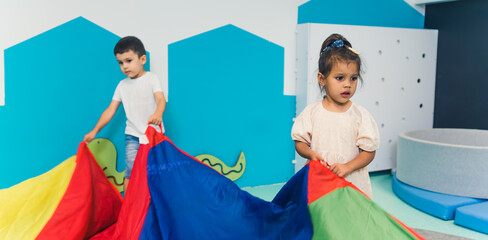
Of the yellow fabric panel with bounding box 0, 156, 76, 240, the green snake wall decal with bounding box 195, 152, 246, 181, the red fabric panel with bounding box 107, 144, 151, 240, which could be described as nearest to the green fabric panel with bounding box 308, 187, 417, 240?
the red fabric panel with bounding box 107, 144, 151, 240

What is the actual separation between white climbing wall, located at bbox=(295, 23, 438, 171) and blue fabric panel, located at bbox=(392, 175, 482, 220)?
69 centimetres

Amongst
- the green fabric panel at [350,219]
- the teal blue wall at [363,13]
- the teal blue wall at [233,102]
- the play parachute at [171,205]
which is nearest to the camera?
the green fabric panel at [350,219]

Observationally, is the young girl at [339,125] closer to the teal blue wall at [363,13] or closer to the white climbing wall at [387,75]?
the white climbing wall at [387,75]

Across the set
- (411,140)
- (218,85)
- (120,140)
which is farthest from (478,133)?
(120,140)

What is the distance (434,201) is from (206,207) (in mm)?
1734

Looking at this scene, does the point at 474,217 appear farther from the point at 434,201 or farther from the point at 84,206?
the point at 84,206

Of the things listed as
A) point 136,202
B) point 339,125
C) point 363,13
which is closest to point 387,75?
point 363,13

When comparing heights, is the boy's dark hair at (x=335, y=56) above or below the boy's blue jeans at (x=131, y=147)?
above

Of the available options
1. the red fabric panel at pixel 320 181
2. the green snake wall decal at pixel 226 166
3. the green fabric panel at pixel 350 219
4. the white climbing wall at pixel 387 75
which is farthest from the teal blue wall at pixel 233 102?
the green fabric panel at pixel 350 219

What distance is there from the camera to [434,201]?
2.91 m

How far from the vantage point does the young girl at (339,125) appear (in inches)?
69.9

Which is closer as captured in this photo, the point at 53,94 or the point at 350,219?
the point at 350,219

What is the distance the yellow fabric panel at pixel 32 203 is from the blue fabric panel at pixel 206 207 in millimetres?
484

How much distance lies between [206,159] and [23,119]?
1.30 meters
